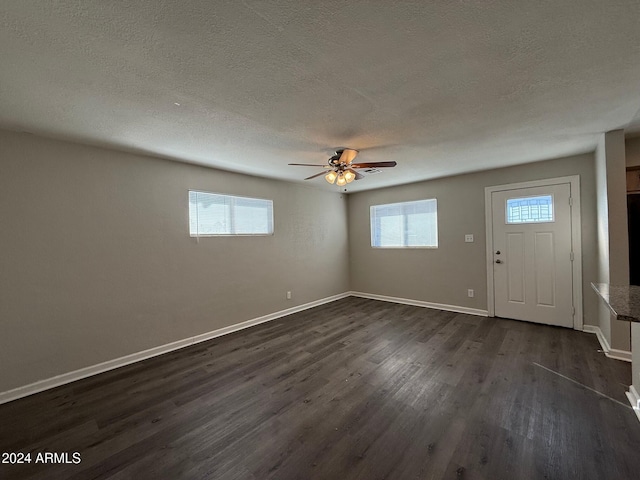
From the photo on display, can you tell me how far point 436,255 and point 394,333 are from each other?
73.6 inches

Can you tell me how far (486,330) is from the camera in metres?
3.56

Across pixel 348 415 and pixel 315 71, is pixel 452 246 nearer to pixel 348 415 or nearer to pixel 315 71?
pixel 348 415

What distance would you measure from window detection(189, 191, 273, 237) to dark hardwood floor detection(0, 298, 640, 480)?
1.63m

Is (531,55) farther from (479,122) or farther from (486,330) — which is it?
(486,330)

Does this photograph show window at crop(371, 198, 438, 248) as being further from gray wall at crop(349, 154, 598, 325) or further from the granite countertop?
the granite countertop

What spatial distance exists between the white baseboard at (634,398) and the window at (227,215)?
4.30 m

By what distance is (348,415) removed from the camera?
1.95 meters

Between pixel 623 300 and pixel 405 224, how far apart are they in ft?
12.1

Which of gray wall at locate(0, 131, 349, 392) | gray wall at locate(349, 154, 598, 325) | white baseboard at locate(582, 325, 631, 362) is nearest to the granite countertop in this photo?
white baseboard at locate(582, 325, 631, 362)

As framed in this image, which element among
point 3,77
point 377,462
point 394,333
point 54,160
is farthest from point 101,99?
point 394,333

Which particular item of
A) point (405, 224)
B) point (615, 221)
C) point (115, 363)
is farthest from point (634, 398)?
point (115, 363)

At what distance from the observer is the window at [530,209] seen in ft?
12.0

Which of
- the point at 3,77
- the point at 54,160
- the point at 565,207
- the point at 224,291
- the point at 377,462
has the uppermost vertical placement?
the point at 3,77

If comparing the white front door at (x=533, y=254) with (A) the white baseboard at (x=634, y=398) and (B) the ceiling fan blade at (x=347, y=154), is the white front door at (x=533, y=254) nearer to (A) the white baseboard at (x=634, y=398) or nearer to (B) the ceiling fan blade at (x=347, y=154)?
(A) the white baseboard at (x=634, y=398)
